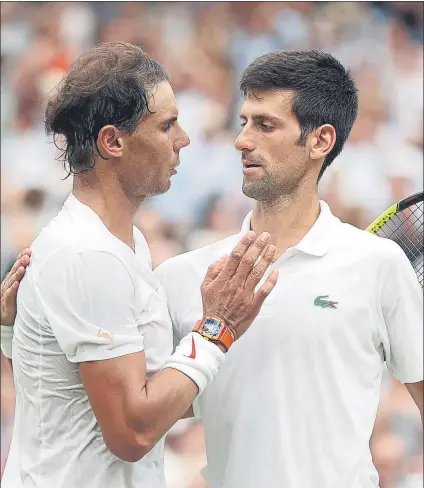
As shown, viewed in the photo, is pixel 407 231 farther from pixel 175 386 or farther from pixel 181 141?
pixel 175 386

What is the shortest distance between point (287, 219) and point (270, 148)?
0.17m

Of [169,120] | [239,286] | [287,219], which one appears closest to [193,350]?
[239,286]

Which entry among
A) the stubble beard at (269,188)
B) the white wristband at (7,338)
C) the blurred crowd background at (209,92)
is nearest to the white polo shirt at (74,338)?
the white wristband at (7,338)

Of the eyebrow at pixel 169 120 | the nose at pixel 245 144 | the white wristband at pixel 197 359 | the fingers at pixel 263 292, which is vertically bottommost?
the white wristband at pixel 197 359

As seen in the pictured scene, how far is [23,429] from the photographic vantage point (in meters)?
1.79

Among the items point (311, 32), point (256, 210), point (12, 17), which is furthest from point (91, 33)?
point (256, 210)

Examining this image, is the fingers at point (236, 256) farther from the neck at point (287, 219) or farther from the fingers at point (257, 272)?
the neck at point (287, 219)

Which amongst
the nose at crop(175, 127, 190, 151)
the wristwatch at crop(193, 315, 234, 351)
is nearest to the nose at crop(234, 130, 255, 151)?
the nose at crop(175, 127, 190, 151)

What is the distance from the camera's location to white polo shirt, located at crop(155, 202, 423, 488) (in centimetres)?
200

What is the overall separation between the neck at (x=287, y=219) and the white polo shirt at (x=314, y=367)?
0.06 meters

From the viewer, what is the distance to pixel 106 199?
71.1 inches

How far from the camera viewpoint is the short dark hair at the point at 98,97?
176cm

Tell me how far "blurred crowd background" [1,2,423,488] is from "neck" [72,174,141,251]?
2.55 m

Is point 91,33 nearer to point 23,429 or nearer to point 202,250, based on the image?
point 202,250
